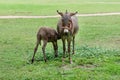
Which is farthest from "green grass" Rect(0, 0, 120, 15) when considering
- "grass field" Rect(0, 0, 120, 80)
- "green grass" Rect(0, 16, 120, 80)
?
"green grass" Rect(0, 16, 120, 80)

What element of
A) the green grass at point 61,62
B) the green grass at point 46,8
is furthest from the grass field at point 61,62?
the green grass at point 46,8

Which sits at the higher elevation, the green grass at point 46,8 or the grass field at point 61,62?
the grass field at point 61,62

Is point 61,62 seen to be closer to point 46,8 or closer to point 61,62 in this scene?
point 61,62

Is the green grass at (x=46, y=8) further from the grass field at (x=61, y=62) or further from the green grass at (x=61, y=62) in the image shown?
the green grass at (x=61, y=62)

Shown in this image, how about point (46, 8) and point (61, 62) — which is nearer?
point (61, 62)

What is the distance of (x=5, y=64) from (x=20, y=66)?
80 centimetres

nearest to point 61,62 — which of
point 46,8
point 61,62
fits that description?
point 61,62

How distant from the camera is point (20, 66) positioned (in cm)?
1180

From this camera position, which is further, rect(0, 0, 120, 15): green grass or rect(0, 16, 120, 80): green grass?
rect(0, 0, 120, 15): green grass

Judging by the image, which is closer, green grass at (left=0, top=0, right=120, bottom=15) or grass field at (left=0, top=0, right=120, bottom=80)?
grass field at (left=0, top=0, right=120, bottom=80)

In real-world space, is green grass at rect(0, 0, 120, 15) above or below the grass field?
below

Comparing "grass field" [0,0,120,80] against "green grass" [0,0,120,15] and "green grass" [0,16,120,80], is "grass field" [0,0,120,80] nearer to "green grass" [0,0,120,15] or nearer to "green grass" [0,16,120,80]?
"green grass" [0,16,120,80]

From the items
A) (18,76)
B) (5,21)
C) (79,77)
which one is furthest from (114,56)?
(5,21)

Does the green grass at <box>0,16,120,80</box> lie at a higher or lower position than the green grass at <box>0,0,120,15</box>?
higher
